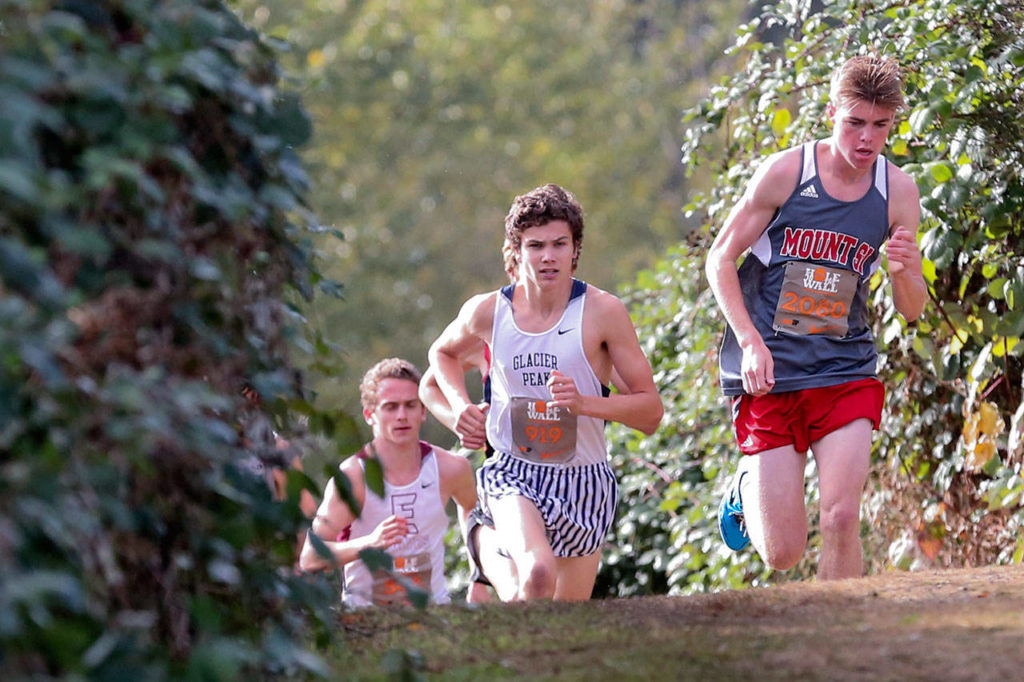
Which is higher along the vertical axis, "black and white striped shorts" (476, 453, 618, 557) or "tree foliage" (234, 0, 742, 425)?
"tree foliage" (234, 0, 742, 425)

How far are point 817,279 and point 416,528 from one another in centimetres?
220

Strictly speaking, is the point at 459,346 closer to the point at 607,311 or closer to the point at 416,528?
the point at 607,311

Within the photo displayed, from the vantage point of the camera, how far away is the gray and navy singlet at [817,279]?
5.16 m

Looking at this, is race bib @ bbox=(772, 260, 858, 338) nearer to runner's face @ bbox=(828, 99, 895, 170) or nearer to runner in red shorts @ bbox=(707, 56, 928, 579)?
runner in red shorts @ bbox=(707, 56, 928, 579)

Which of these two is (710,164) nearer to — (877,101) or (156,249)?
(877,101)

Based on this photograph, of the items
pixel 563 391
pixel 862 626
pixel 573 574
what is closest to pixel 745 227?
pixel 563 391

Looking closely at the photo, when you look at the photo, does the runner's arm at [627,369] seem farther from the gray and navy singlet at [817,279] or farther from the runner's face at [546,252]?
the gray and navy singlet at [817,279]

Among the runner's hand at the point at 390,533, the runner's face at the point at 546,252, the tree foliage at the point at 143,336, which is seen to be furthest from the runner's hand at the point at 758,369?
the tree foliage at the point at 143,336

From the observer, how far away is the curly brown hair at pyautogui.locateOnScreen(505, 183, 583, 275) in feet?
18.3

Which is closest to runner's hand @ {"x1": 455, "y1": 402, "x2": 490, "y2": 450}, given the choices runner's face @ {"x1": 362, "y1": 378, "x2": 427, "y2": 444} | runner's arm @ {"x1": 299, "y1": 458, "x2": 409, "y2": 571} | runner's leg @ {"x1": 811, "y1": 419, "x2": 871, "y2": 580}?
runner's arm @ {"x1": 299, "y1": 458, "x2": 409, "y2": 571}

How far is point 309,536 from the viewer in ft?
9.05

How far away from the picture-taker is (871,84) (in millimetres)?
5020

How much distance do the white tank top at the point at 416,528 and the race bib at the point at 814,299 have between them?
1.95 meters

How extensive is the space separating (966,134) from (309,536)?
3.80 meters
